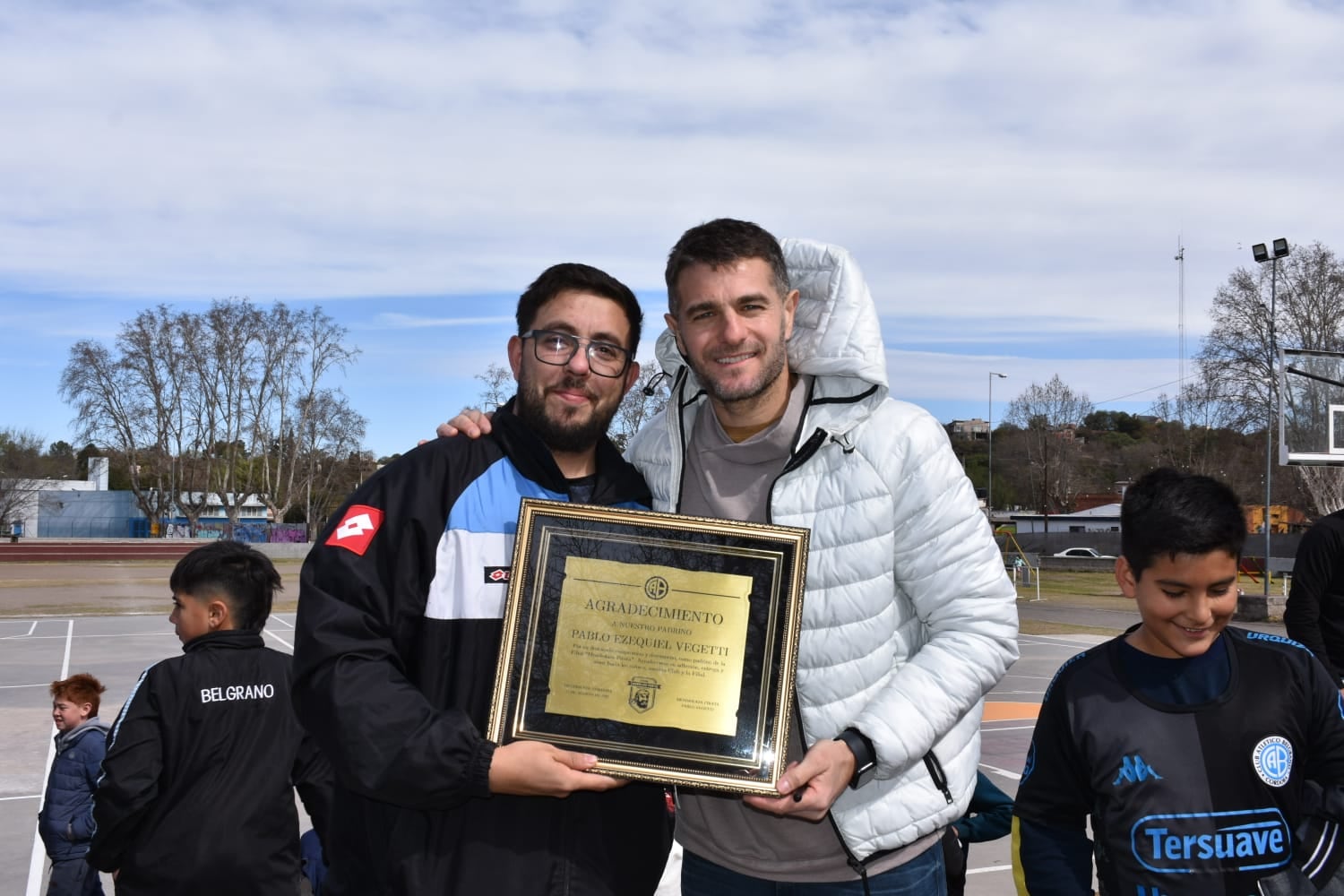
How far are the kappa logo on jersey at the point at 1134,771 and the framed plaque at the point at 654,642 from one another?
81 cm

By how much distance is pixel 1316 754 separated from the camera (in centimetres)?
256

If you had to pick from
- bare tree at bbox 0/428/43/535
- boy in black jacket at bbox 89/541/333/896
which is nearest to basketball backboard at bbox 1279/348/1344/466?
boy in black jacket at bbox 89/541/333/896

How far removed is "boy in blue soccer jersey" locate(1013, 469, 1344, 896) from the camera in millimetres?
2475

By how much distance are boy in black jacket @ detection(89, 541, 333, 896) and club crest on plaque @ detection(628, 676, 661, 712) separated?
211 cm

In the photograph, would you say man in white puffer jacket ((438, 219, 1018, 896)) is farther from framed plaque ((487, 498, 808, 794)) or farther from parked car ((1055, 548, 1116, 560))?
parked car ((1055, 548, 1116, 560))

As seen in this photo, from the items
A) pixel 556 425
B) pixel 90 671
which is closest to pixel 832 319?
pixel 556 425

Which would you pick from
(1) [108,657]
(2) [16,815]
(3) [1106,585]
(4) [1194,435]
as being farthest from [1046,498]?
(2) [16,815]

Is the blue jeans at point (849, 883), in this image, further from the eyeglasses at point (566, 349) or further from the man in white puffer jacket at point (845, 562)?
the eyeglasses at point (566, 349)

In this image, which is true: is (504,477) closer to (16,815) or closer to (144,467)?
(16,815)

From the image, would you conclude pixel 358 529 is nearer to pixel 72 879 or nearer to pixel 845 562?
pixel 845 562

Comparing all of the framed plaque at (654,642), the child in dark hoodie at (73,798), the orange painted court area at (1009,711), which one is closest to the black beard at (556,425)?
the framed plaque at (654,642)

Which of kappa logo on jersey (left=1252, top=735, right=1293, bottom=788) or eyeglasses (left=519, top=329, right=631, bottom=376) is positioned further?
eyeglasses (left=519, top=329, right=631, bottom=376)

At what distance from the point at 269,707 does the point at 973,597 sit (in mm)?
2667

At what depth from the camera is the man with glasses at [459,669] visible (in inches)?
87.4
